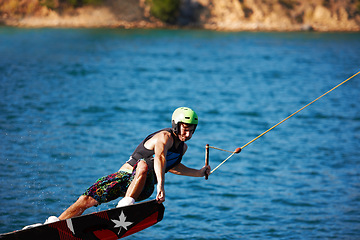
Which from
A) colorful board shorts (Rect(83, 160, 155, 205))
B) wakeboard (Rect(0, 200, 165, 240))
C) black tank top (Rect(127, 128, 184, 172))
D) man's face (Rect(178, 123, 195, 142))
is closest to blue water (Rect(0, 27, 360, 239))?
wakeboard (Rect(0, 200, 165, 240))

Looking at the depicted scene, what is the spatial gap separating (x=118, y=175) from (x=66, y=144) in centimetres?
1339

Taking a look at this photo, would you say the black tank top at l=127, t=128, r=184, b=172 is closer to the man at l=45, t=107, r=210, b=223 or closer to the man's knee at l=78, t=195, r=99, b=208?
the man at l=45, t=107, r=210, b=223

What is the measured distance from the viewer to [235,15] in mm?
110312

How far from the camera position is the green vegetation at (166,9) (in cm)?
10662

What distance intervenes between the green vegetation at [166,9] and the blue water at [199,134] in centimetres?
4381

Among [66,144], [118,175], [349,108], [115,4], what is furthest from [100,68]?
[115,4]

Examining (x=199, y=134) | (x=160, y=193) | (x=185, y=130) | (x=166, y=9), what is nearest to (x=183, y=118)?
(x=185, y=130)

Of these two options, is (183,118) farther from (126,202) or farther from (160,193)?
(126,202)

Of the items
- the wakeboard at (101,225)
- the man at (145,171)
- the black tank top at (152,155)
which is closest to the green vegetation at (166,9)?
the black tank top at (152,155)

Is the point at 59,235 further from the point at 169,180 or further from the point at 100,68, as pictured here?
the point at 100,68

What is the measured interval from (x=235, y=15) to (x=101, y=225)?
105111 mm

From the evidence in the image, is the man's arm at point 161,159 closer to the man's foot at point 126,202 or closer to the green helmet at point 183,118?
the green helmet at point 183,118

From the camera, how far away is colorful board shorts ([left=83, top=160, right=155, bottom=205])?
29.3ft

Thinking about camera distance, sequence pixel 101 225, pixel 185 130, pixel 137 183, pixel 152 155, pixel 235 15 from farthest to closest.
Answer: pixel 235 15 → pixel 152 155 → pixel 185 130 → pixel 137 183 → pixel 101 225
